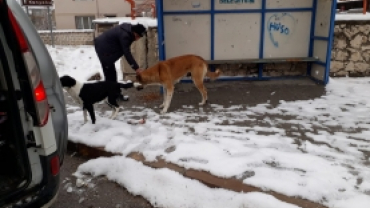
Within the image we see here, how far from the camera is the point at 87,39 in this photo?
18.4m

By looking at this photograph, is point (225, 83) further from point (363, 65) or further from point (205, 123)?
point (363, 65)

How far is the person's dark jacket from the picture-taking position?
5.05 meters

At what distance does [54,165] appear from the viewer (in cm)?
203

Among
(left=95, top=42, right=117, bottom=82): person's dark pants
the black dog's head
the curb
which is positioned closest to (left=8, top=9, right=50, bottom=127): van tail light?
the curb

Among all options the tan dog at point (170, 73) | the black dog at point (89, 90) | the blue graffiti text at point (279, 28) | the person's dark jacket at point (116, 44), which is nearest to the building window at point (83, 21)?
the blue graffiti text at point (279, 28)

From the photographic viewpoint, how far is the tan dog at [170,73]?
505 cm

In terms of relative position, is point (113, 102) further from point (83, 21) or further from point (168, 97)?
point (83, 21)

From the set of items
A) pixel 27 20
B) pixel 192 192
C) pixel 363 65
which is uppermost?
pixel 27 20

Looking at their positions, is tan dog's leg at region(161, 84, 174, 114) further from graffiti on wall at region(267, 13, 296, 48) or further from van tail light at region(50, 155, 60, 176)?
graffiti on wall at region(267, 13, 296, 48)

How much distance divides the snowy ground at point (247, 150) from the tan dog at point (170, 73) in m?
0.43

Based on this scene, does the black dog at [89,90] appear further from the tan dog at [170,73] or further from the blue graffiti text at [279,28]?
the blue graffiti text at [279,28]

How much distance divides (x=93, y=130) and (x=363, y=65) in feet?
22.1

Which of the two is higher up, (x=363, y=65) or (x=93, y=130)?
(x=363, y=65)

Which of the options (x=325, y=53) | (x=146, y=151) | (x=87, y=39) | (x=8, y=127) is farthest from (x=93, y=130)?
(x=87, y=39)
